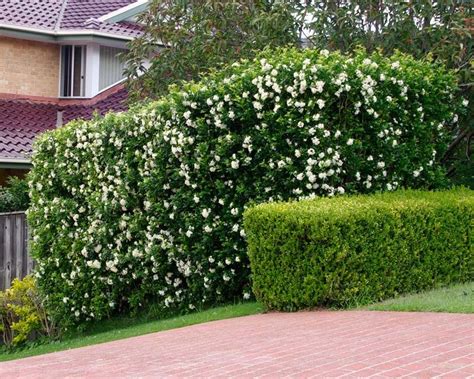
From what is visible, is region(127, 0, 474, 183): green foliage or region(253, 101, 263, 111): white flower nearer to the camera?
region(253, 101, 263, 111): white flower

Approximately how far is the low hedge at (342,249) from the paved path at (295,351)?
22.5 inches

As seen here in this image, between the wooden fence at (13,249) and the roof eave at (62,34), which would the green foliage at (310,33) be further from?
the roof eave at (62,34)

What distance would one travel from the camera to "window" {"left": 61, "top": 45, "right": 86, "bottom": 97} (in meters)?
24.9

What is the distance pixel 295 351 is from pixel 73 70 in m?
17.9

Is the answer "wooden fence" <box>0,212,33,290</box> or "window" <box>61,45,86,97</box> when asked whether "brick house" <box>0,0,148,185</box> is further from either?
"wooden fence" <box>0,212,33,290</box>

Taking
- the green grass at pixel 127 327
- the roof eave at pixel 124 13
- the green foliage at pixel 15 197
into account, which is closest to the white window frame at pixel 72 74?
the roof eave at pixel 124 13

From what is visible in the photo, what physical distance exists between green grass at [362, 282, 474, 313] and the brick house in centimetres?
1332

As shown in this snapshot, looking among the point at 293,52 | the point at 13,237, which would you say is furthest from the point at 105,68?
the point at 293,52

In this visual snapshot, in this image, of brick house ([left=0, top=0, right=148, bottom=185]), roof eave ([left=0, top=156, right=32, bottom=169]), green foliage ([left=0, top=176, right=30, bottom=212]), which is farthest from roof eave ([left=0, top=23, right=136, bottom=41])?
green foliage ([left=0, top=176, right=30, bottom=212])

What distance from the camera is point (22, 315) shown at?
16.3 m

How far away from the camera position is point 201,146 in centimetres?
1294

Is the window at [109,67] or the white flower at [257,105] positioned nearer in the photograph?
the white flower at [257,105]

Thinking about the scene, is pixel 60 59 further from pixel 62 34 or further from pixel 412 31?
pixel 412 31

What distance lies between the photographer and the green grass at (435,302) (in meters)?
10.5
